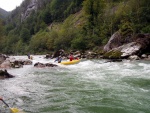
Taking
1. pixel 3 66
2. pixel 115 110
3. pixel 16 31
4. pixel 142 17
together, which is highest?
pixel 16 31

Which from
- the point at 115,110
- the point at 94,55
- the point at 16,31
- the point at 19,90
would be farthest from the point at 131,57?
the point at 16,31

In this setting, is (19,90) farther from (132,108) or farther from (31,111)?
(132,108)

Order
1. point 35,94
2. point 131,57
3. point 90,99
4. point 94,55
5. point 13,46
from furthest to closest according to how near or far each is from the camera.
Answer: point 13,46 → point 94,55 → point 131,57 → point 35,94 → point 90,99

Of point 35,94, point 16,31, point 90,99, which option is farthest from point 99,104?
point 16,31

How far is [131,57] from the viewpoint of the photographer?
25.7 m

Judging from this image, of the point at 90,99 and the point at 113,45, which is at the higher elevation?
the point at 113,45

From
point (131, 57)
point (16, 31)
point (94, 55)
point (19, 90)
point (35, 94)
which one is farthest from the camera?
point (16, 31)

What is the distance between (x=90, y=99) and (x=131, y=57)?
689 inches

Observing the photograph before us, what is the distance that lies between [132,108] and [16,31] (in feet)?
446

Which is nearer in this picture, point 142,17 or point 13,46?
point 142,17

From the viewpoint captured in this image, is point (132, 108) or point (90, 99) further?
point (90, 99)

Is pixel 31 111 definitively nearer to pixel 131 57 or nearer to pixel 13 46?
pixel 131 57

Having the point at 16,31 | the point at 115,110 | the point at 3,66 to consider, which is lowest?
the point at 115,110

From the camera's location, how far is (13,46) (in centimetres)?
10056
